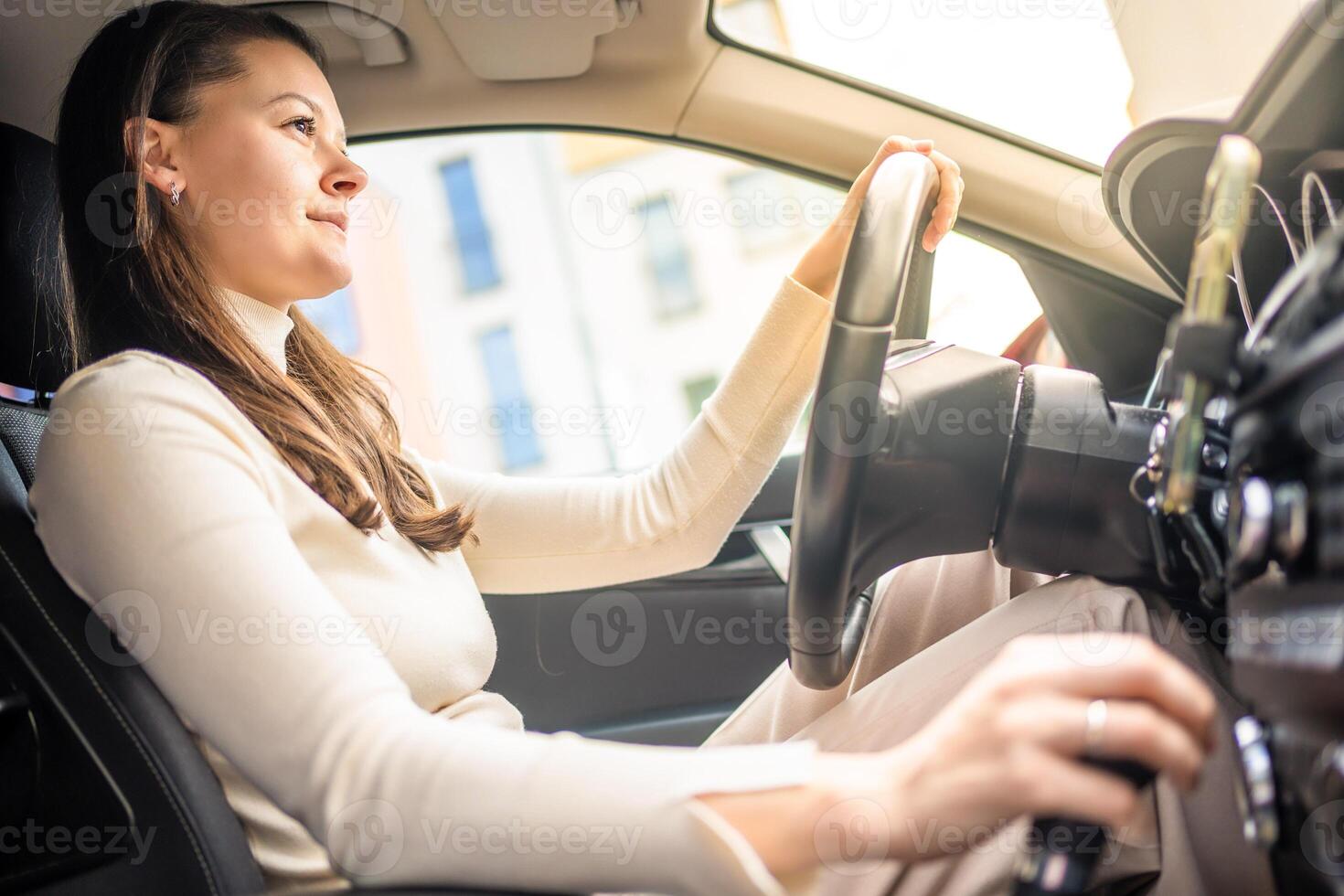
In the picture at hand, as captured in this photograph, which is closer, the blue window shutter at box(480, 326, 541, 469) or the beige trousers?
the beige trousers

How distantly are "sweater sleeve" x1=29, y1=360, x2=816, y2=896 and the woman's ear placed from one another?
0.34 m

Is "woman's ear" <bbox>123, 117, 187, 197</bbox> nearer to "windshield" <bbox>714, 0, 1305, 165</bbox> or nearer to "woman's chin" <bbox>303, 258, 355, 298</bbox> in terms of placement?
"woman's chin" <bbox>303, 258, 355, 298</bbox>

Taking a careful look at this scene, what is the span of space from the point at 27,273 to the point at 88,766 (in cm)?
57

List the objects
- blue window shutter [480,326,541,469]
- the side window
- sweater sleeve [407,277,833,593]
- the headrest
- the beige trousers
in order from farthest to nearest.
Answer: blue window shutter [480,326,541,469] < the side window < sweater sleeve [407,277,833,593] < the headrest < the beige trousers

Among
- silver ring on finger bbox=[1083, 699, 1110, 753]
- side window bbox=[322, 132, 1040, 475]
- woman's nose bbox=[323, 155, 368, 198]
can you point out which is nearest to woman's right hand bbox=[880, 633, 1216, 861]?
silver ring on finger bbox=[1083, 699, 1110, 753]

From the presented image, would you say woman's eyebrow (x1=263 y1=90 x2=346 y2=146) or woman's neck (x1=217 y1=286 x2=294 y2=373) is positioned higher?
woman's eyebrow (x1=263 y1=90 x2=346 y2=146)

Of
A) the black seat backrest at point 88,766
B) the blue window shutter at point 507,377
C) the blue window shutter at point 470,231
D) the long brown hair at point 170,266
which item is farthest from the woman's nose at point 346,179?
the blue window shutter at point 507,377

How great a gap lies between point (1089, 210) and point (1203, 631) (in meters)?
0.74

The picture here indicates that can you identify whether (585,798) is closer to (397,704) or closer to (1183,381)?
(397,704)

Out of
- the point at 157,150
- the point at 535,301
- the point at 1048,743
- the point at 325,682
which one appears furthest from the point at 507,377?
the point at 1048,743

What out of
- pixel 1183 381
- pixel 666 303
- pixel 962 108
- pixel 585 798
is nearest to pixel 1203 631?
pixel 1183 381

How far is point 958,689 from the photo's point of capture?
0.85 metres

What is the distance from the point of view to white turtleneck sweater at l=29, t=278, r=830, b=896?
0.58 meters

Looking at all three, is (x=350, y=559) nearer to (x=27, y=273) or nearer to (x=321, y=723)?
(x=321, y=723)
